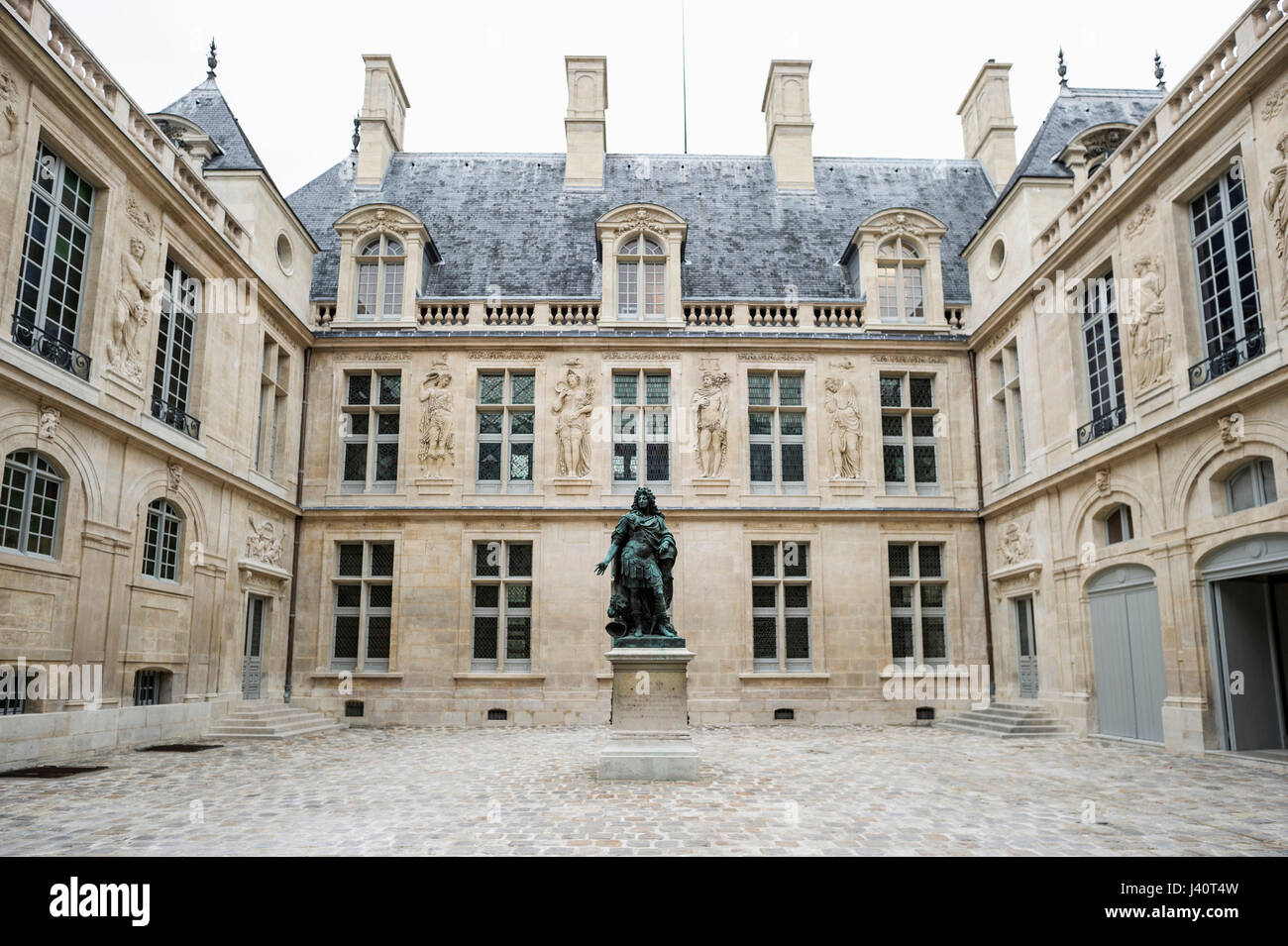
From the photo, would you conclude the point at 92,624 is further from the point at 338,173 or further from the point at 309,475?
the point at 338,173

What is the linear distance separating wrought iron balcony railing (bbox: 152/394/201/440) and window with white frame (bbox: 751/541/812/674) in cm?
993

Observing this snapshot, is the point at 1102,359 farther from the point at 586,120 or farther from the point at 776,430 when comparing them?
the point at 586,120

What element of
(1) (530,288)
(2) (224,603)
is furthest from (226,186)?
(2) (224,603)

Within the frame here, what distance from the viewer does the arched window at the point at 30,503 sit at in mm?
9703

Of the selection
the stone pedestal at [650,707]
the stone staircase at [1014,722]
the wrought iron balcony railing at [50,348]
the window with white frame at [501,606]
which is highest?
the wrought iron balcony railing at [50,348]

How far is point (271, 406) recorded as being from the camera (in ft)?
54.3

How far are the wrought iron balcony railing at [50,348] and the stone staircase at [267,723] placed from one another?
18.8 ft

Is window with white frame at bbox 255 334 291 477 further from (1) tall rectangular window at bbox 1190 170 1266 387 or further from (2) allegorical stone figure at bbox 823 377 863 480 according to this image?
(1) tall rectangular window at bbox 1190 170 1266 387

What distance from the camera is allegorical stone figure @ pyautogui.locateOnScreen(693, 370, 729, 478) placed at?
57.0ft

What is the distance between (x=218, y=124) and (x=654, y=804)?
15108 millimetres

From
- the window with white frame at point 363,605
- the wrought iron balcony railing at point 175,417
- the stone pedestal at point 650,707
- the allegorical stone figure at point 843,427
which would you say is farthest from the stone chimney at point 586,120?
the stone pedestal at point 650,707

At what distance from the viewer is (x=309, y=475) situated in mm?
17344

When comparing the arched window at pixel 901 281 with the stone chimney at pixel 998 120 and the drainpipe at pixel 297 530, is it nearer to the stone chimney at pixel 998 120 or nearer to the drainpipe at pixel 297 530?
the stone chimney at pixel 998 120

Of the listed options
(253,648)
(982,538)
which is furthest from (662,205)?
(253,648)
